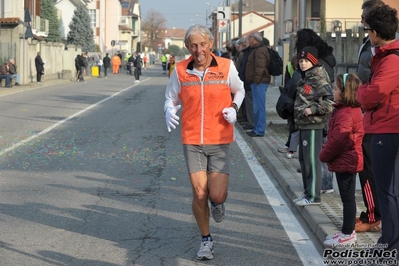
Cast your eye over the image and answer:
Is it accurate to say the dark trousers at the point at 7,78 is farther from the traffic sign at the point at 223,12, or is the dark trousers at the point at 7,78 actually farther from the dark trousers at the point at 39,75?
the traffic sign at the point at 223,12

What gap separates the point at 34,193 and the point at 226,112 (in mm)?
3817

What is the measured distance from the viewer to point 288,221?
293 inches

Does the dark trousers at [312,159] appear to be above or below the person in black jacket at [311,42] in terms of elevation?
below

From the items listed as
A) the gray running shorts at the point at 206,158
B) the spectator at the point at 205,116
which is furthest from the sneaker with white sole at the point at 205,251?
the gray running shorts at the point at 206,158

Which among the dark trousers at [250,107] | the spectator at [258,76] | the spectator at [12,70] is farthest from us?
the spectator at [12,70]

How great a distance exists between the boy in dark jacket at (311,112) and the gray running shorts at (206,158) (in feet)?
5.71

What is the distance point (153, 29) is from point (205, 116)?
152 m

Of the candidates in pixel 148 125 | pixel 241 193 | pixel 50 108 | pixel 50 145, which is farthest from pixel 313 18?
pixel 241 193

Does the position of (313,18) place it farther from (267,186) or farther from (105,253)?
→ (105,253)

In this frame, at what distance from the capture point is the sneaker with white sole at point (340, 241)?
609 centimetres

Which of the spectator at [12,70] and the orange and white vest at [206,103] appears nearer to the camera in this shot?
the orange and white vest at [206,103]

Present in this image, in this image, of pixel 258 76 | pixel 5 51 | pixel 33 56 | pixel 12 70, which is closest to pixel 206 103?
pixel 258 76

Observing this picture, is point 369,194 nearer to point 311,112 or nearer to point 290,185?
point 311,112

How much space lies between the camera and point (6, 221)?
24.4 feet
